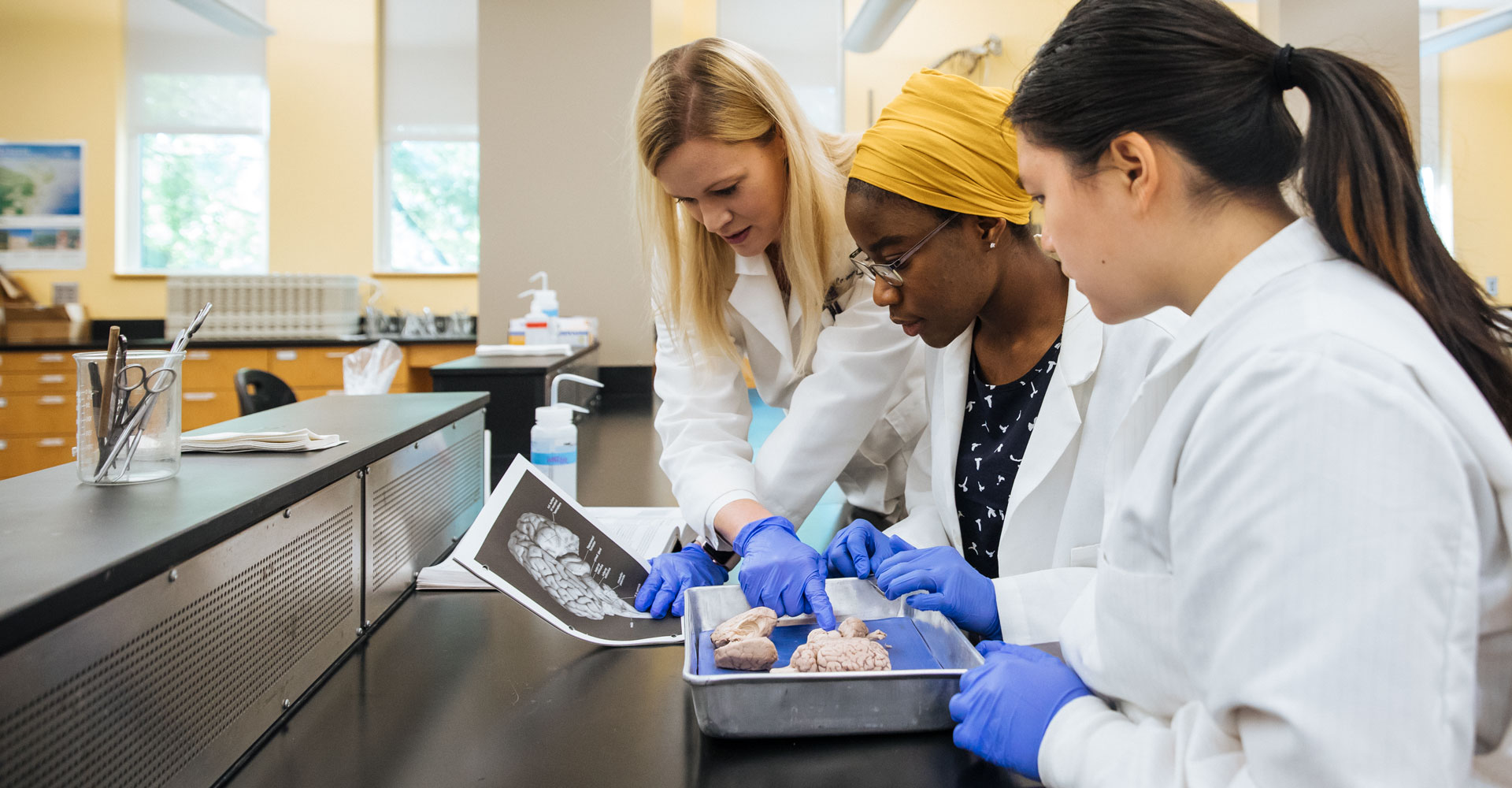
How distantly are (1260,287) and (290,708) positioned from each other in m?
0.91

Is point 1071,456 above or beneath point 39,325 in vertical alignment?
beneath

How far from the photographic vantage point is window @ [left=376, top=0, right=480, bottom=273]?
6316 millimetres

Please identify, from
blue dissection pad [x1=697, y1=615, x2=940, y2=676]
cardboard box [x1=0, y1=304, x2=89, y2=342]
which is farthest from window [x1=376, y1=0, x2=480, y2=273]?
blue dissection pad [x1=697, y1=615, x2=940, y2=676]

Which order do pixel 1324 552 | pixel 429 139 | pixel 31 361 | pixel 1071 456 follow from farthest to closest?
pixel 429 139, pixel 31 361, pixel 1071 456, pixel 1324 552

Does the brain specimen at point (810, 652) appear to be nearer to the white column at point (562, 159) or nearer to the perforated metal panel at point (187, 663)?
the perforated metal panel at point (187, 663)

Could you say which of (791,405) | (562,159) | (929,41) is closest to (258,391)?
(562,159)

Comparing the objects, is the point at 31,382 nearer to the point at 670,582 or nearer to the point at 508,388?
the point at 508,388

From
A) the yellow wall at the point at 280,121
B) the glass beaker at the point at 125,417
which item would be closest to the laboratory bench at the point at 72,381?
the yellow wall at the point at 280,121

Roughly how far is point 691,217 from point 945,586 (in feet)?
2.78

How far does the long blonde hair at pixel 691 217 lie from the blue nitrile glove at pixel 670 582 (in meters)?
0.51

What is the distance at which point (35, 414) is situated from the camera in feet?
16.7

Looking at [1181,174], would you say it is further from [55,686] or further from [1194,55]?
[55,686]

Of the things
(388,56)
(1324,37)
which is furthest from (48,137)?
(1324,37)

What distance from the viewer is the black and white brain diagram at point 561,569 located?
102 centimetres
